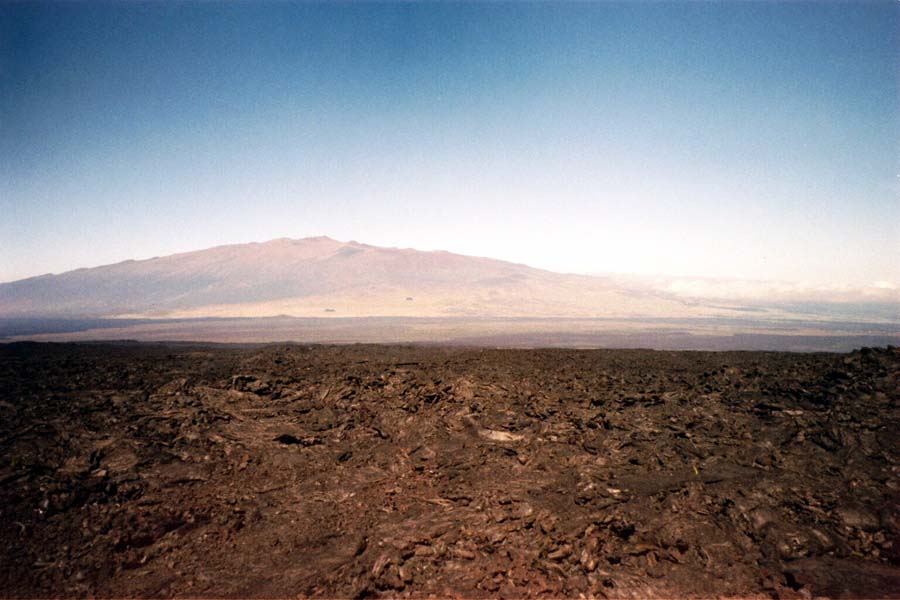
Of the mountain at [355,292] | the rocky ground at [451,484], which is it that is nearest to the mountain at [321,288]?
the mountain at [355,292]

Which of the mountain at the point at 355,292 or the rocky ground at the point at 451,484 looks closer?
the rocky ground at the point at 451,484

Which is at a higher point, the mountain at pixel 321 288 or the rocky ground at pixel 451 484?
the mountain at pixel 321 288

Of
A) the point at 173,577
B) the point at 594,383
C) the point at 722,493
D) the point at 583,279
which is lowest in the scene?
the point at 173,577

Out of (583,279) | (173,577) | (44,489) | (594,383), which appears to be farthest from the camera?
(583,279)

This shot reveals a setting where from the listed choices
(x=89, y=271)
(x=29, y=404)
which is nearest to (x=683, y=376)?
(x=29, y=404)

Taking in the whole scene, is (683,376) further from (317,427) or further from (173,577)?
(173,577)

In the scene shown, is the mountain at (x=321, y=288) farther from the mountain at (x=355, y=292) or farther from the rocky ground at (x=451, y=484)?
the rocky ground at (x=451, y=484)

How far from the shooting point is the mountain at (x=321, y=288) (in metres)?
97.7

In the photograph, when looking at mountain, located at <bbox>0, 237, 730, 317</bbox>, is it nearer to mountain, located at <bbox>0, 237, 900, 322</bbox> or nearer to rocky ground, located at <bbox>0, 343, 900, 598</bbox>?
mountain, located at <bbox>0, 237, 900, 322</bbox>

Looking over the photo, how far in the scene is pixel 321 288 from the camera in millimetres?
124688

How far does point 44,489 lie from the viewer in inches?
223

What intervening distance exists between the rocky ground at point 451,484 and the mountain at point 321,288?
7590 centimetres

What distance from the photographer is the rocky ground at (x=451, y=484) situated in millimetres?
4625

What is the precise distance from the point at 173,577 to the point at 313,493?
180cm
